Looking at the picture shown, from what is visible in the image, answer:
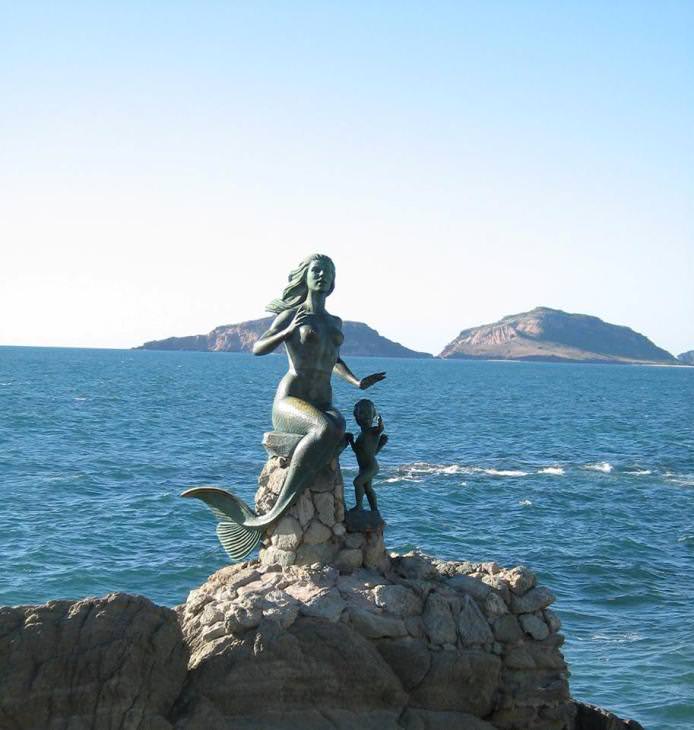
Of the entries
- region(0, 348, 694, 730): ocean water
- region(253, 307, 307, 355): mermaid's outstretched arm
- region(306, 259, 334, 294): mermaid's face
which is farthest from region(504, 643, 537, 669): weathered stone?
region(0, 348, 694, 730): ocean water

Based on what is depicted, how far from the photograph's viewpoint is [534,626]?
1377 cm

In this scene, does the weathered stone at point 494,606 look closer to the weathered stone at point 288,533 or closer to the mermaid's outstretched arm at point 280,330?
the weathered stone at point 288,533

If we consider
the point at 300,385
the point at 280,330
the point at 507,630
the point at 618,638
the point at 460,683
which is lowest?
the point at 618,638

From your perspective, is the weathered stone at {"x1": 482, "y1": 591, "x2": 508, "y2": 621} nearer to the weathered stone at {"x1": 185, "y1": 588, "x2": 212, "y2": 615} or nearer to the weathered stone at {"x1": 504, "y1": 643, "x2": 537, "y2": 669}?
the weathered stone at {"x1": 504, "y1": 643, "x2": 537, "y2": 669}

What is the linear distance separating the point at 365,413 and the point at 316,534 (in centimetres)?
168

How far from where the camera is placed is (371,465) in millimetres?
14609

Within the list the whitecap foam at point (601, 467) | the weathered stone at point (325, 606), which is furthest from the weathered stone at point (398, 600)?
the whitecap foam at point (601, 467)

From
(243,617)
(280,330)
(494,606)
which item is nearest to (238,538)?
(243,617)

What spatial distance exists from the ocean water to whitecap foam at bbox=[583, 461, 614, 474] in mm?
238

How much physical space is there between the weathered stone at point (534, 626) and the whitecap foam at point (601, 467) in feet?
104

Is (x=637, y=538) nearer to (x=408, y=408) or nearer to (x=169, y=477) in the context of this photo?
(x=169, y=477)

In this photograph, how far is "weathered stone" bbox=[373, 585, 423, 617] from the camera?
43.3 feet

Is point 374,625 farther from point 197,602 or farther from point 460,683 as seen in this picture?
point 197,602

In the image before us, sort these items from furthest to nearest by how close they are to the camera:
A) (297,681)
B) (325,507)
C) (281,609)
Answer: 1. (325,507)
2. (281,609)
3. (297,681)
